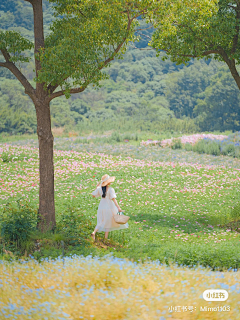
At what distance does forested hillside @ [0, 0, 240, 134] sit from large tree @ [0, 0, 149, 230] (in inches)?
1193

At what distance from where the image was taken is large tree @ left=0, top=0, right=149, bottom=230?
795 centimetres

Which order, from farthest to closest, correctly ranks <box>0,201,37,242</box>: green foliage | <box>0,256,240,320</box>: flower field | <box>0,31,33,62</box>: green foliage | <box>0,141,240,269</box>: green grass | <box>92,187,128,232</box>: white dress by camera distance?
<box>0,31,33,62</box>: green foliage < <box>92,187,128,232</box>: white dress < <box>0,201,37,242</box>: green foliage < <box>0,141,240,269</box>: green grass < <box>0,256,240,320</box>: flower field

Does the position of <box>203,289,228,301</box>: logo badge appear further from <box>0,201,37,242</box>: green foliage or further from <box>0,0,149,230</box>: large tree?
<box>0,0,149,230</box>: large tree

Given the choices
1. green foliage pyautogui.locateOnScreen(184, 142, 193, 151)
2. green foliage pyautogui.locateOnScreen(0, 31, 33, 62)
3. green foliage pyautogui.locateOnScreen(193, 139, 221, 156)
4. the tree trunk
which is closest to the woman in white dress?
the tree trunk

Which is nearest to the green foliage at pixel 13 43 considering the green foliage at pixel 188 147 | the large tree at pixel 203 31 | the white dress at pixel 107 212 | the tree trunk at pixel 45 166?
the tree trunk at pixel 45 166

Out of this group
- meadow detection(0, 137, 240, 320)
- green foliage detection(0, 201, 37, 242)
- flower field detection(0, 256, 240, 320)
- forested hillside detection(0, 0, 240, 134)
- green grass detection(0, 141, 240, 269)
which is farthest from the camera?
forested hillside detection(0, 0, 240, 134)

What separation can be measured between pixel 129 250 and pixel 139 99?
56608 millimetres

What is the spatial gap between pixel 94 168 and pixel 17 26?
66900 millimetres

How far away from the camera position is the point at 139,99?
62781mm

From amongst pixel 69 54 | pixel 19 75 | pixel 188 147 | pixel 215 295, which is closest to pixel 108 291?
pixel 215 295

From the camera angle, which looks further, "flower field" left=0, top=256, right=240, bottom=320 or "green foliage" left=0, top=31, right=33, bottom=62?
"green foliage" left=0, top=31, right=33, bottom=62

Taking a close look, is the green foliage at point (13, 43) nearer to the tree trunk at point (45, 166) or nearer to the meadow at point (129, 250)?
the tree trunk at point (45, 166)

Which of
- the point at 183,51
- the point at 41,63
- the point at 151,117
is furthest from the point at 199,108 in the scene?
the point at 41,63

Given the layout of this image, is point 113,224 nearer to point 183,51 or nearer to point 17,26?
point 183,51
